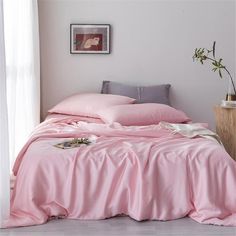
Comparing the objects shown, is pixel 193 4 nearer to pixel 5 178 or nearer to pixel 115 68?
pixel 115 68

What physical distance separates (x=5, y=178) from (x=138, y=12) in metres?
2.69

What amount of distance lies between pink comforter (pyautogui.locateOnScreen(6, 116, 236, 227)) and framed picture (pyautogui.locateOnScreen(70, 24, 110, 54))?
2.01m

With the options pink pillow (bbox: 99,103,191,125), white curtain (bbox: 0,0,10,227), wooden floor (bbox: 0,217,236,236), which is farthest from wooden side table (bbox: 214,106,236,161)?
white curtain (bbox: 0,0,10,227)

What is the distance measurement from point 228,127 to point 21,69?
2005mm

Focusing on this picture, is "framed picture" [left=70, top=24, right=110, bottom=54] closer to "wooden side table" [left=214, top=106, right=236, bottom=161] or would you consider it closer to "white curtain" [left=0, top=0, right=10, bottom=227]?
"wooden side table" [left=214, top=106, right=236, bottom=161]

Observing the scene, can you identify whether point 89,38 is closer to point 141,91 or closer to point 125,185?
point 141,91

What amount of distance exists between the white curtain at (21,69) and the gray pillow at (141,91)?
2.59ft

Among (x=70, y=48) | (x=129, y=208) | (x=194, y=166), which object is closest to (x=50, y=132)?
(x=129, y=208)

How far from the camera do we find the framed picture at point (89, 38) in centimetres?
446

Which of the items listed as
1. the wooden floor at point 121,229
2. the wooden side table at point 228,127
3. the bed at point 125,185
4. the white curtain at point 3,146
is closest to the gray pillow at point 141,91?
the wooden side table at point 228,127

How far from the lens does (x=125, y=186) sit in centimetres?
269

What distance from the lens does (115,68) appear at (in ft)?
15.0

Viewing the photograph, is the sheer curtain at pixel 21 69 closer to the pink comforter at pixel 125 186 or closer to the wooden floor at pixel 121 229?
the pink comforter at pixel 125 186

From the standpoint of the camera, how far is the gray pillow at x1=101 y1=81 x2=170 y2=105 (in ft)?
14.3
